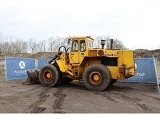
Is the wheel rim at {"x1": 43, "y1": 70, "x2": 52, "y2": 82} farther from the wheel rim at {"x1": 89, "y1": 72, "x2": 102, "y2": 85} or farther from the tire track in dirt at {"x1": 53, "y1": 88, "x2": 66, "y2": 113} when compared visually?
the tire track in dirt at {"x1": 53, "y1": 88, "x2": 66, "y2": 113}

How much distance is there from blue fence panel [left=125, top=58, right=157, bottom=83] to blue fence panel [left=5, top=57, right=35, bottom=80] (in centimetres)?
736

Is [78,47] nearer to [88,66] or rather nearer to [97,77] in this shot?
[88,66]

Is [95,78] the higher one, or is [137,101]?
[95,78]

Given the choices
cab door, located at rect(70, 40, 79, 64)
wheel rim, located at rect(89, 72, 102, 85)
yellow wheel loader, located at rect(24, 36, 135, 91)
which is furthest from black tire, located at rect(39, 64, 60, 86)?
wheel rim, located at rect(89, 72, 102, 85)

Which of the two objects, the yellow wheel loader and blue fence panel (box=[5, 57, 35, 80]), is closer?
the yellow wheel loader

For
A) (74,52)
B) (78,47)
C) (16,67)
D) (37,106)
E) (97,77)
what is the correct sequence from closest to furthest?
(37,106) → (97,77) → (78,47) → (74,52) → (16,67)

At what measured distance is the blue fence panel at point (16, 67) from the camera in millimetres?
18906

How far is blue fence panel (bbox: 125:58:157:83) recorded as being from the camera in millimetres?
16922

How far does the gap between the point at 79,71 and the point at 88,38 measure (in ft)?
5.89

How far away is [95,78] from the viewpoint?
14.8 m

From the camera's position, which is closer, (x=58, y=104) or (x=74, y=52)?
(x=58, y=104)

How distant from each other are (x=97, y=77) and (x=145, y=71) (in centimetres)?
378

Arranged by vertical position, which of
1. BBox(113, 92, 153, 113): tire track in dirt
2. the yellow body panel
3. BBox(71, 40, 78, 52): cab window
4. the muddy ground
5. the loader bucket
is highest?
BBox(71, 40, 78, 52): cab window

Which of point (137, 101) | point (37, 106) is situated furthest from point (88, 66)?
point (37, 106)
